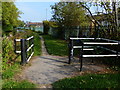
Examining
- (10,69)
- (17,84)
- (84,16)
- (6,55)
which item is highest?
(84,16)

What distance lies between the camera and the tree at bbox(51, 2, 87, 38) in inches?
642

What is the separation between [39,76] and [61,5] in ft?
52.1

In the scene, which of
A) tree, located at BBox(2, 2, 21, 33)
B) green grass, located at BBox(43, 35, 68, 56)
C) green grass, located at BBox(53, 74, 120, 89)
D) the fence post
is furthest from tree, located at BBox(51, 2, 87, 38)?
green grass, located at BBox(53, 74, 120, 89)

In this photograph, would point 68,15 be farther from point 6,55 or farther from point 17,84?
point 17,84

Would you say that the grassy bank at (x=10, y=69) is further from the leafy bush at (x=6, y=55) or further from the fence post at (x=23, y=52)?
the fence post at (x=23, y=52)

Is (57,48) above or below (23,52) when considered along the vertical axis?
below

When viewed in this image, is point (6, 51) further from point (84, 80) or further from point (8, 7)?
point (8, 7)

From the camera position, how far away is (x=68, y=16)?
681 inches

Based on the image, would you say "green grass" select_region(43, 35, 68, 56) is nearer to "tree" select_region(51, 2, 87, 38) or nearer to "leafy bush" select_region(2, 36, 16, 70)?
"leafy bush" select_region(2, 36, 16, 70)

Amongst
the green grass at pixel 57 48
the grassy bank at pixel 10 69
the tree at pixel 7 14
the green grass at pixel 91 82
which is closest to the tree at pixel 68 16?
the green grass at pixel 57 48

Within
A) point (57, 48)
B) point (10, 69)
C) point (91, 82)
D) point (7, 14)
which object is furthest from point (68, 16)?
point (91, 82)

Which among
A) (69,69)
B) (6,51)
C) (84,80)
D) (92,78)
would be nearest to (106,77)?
(92,78)

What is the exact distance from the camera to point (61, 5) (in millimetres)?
19031

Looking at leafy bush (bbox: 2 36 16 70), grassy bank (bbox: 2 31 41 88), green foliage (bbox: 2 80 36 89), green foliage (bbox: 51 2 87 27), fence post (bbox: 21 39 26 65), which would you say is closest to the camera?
green foliage (bbox: 2 80 36 89)
